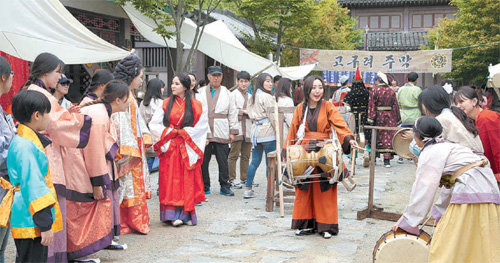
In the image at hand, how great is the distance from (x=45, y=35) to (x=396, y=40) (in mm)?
26522

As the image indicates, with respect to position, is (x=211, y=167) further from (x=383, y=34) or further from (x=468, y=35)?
(x=383, y=34)

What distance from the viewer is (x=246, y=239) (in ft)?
18.9

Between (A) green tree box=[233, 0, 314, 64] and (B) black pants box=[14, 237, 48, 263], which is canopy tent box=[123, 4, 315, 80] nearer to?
(A) green tree box=[233, 0, 314, 64]

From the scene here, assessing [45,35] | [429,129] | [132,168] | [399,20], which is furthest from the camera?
[399,20]

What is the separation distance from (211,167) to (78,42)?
191 inches

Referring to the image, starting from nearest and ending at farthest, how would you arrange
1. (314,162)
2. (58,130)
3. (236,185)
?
1. (58,130)
2. (314,162)
3. (236,185)

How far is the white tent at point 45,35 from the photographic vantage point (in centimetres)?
643

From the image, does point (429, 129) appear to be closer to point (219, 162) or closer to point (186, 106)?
point (186, 106)

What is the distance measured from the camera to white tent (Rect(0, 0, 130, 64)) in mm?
6434

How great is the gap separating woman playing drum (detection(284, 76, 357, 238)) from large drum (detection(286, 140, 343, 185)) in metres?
0.20

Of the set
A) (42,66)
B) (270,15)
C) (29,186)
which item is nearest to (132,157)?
(42,66)

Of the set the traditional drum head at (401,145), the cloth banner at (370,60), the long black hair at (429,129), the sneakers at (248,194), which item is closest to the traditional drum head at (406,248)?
the long black hair at (429,129)

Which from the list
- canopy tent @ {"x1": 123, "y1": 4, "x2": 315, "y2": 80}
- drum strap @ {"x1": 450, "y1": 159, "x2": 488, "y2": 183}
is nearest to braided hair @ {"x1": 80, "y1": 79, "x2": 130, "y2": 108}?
drum strap @ {"x1": 450, "y1": 159, "x2": 488, "y2": 183}

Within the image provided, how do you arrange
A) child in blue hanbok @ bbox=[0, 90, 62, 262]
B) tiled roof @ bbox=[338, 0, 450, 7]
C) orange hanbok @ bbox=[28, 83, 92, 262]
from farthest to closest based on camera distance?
1. tiled roof @ bbox=[338, 0, 450, 7]
2. orange hanbok @ bbox=[28, 83, 92, 262]
3. child in blue hanbok @ bbox=[0, 90, 62, 262]
